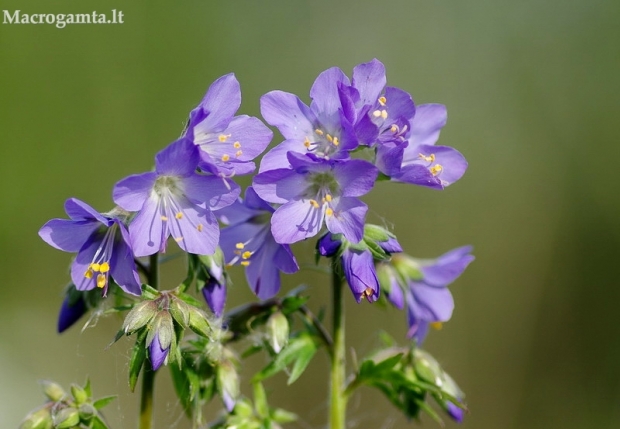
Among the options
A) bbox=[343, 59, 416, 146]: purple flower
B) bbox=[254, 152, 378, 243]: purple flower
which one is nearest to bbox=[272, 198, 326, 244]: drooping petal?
bbox=[254, 152, 378, 243]: purple flower

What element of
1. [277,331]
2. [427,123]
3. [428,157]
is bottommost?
[277,331]

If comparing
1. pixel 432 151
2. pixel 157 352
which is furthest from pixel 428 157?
pixel 157 352

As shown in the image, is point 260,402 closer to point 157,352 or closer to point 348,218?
point 157,352

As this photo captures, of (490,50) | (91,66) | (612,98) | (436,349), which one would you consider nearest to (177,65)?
(91,66)

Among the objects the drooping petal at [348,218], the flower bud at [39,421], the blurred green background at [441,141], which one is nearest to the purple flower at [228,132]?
the drooping petal at [348,218]

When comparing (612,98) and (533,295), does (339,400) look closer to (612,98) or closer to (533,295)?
(533,295)
